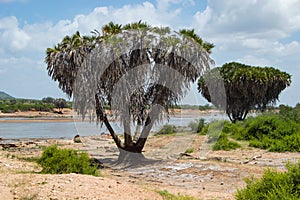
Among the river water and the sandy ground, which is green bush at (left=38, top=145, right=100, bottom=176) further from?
the river water

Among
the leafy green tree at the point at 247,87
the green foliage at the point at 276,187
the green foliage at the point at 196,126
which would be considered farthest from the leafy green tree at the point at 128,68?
the leafy green tree at the point at 247,87

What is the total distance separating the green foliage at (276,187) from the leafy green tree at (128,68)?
875 cm

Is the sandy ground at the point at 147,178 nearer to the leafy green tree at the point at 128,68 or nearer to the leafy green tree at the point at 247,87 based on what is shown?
the leafy green tree at the point at 128,68

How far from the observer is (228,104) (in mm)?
35469

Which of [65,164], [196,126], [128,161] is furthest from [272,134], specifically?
[65,164]

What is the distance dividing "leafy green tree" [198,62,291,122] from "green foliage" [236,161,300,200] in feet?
88.4

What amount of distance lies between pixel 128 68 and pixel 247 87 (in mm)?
22482

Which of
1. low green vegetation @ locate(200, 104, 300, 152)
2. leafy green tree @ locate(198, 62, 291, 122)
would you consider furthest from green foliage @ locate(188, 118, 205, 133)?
leafy green tree @ locate(198, 62, 291, 122)

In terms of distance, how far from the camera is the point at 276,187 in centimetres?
537

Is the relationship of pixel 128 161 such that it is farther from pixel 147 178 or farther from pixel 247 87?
pixel 247 87

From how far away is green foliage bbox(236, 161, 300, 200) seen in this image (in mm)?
5073

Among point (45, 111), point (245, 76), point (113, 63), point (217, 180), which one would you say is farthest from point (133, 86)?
point (45, 111)

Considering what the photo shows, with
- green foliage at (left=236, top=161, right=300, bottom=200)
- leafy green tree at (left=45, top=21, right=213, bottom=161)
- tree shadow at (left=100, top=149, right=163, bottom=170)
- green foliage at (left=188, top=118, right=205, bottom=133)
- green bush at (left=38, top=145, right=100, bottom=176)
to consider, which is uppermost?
leafy green tree at (left=45, top=21, right=213, bottom=161)

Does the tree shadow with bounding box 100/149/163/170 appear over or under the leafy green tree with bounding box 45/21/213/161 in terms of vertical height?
under
